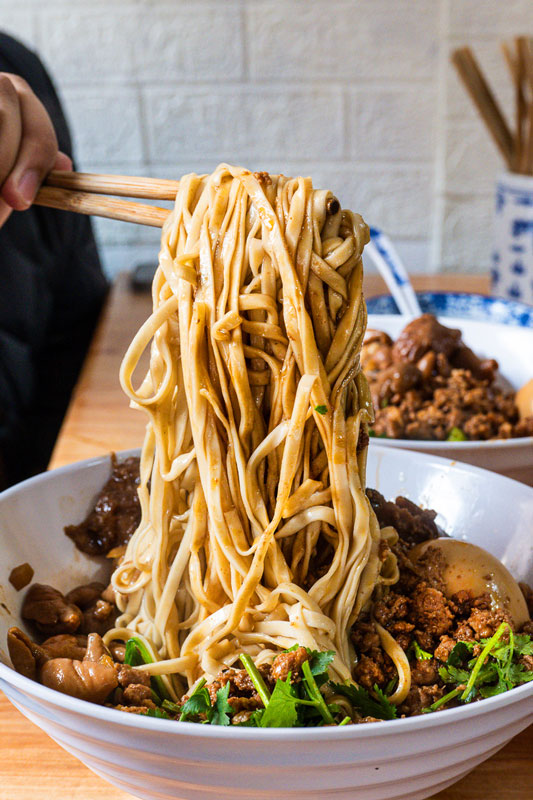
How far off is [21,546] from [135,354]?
259 mm

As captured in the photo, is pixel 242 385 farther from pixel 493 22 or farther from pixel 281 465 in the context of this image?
pixel 493 22

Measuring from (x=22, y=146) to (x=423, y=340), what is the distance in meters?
0.75

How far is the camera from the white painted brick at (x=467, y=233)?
2.76m

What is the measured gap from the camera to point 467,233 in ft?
9.26

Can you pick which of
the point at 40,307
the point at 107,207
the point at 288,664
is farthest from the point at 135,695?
the point at 40,307

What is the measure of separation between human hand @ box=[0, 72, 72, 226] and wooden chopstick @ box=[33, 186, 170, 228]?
48 millimetres

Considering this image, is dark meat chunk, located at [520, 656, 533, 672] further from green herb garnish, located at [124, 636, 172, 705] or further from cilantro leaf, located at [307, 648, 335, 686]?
green herb garnish, located at [124, 636, 172, 705]

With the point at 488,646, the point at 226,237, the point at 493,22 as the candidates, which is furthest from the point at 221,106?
the point at 488,646

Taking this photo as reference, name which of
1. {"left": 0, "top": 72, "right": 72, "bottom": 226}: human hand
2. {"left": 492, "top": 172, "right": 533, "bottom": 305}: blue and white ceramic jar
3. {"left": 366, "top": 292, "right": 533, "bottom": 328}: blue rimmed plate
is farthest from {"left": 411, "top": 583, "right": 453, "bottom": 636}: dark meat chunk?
{"left": 492, "top": 172, "right": 533, "bottom": 305}: blue and white ceramic jar

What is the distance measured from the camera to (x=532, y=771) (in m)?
0.71

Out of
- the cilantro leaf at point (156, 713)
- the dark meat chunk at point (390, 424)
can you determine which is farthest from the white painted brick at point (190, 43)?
the cilantro leaf at point (156, 713)


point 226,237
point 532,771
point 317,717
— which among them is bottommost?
point 532,771

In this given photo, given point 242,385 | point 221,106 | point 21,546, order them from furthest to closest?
point 221,106 → point 21,546 → point 242,385

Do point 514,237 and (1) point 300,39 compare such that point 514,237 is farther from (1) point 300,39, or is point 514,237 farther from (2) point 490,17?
(1) point 300,39
